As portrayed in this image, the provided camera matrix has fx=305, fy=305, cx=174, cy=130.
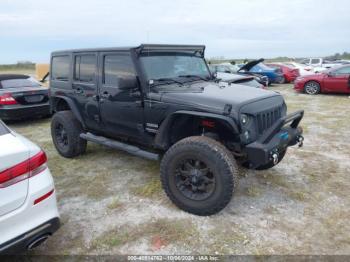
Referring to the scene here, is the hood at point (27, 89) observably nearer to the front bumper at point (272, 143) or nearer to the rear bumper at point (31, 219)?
the rear bumper at point (31, 219)

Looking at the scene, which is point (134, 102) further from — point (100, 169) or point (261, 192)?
point (261, 192)

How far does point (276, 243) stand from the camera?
10.1 ft

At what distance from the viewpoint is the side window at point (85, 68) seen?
491 cm

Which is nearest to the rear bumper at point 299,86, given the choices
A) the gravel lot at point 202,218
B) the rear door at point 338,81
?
the rear door at point 338,81

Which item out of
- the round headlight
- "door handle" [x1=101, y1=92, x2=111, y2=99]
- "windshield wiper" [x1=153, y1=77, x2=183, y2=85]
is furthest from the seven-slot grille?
"door handle" [x1=101, y1=92, x2=111, y2=99]

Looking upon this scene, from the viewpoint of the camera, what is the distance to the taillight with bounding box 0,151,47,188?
7.45ft

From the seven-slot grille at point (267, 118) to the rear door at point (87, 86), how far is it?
258 cm

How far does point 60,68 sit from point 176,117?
3.00 meters

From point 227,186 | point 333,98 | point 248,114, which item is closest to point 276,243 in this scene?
point 227,186

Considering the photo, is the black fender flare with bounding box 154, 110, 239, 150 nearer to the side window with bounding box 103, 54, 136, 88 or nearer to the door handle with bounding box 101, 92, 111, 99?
the side window with bounding box 103, 54, 136, 88

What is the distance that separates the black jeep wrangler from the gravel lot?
0.31 metres

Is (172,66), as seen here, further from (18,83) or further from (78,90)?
(18,83)

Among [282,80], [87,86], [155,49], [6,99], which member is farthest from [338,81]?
[6,99]

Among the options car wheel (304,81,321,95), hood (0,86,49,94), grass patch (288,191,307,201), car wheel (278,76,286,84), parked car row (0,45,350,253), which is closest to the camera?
parked car row (0,45,350,253)
